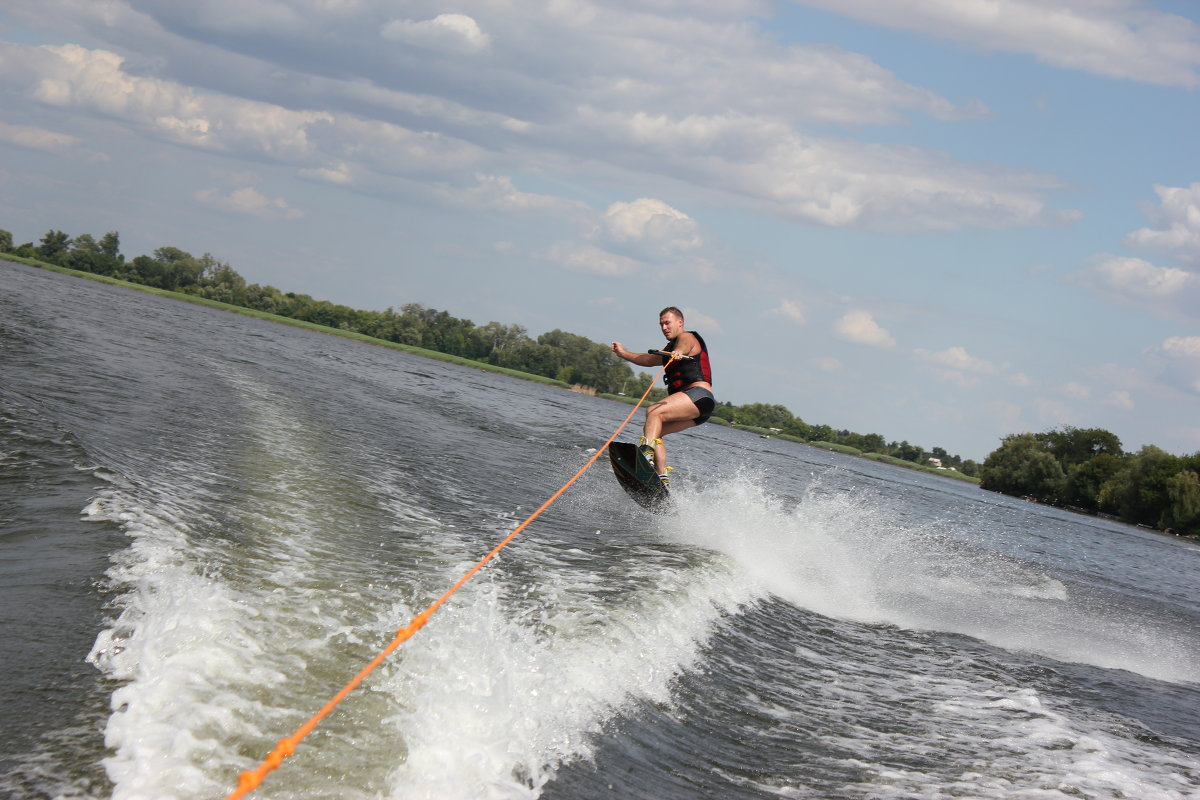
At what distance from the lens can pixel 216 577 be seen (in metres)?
5.14

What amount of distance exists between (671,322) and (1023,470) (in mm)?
79525

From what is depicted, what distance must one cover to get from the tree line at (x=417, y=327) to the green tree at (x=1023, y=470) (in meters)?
34.1

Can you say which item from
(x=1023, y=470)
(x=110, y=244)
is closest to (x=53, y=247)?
(x=110, y=244)

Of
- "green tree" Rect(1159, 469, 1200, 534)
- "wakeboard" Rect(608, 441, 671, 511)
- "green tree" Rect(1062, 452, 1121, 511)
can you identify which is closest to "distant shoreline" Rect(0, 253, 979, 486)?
"green tree" Rect(1062, 452, 1121, 511)

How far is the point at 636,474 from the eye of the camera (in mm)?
9977

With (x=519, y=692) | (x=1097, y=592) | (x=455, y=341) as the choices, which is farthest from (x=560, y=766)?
(x=455, y=341)

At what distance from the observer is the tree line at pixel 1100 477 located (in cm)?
5466

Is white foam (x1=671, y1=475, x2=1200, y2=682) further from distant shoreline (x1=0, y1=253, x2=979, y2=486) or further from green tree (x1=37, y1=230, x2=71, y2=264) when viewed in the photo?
green tree (x1=37, y1=230, x2=71, y2=264)

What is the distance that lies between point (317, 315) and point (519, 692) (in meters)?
110

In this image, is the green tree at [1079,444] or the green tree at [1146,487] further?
the green tree at [1079,444]

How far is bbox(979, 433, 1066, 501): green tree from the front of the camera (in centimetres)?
7706

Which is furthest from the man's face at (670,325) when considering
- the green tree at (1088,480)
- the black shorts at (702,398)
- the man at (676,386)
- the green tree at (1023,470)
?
the green tree at (1023,470)

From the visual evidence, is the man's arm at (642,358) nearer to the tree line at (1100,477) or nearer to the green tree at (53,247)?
the tree line at (1100,477)

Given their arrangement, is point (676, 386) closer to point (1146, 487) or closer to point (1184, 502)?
point (1184, 502)
